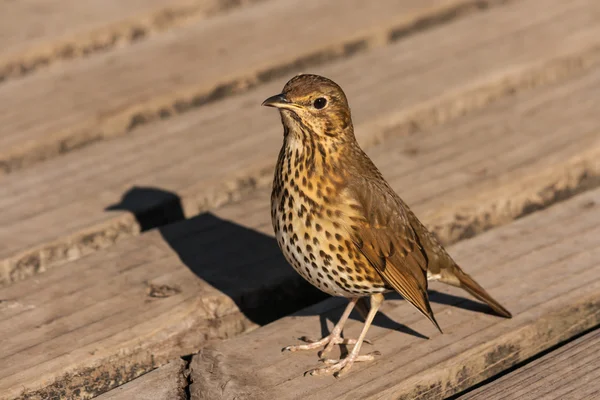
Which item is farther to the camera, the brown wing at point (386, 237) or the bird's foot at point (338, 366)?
the brown wing at point (386, 237)

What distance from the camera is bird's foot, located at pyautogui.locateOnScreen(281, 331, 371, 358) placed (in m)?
3.36

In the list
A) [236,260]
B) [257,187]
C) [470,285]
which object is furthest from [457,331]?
[257,187]

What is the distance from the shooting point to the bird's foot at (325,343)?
132 inches

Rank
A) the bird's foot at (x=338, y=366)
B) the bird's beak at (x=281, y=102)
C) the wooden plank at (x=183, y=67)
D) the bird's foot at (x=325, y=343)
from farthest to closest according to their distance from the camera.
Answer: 1. the wooden plank at (x=183, y=67)
2. the bird's beak at (x=281, y=102)
3. the bird's foot at (x=325, y=343)
4. the bird's foot at (x=338, y=366)

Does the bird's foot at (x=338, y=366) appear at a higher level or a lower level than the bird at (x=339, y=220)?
lower

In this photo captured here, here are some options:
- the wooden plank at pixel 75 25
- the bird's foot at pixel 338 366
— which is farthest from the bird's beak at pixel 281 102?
the wooden plank at pixel 75 25

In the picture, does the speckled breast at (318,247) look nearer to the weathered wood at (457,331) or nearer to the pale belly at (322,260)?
the pale belly at (322,260)

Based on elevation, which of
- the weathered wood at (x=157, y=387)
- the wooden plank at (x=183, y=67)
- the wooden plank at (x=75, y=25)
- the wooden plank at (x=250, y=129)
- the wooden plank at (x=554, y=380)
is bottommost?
the wooden plank at (x=554, y=380)

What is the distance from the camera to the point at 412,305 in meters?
3.65

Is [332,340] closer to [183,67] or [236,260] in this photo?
[236,260]

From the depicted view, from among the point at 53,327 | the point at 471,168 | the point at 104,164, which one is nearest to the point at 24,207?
the point at 104,164

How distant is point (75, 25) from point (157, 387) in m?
2.90

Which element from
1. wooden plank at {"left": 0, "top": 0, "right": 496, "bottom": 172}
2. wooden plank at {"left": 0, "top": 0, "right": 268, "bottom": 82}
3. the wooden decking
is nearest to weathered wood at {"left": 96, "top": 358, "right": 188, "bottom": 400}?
the wooden decking

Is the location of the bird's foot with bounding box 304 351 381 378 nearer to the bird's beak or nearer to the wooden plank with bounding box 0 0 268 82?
the bird's beak
